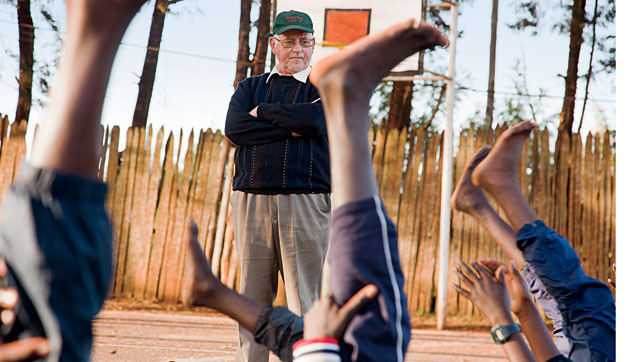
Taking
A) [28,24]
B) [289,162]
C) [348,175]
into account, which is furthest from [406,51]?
[28,24]

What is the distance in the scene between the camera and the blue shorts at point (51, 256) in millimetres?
1025

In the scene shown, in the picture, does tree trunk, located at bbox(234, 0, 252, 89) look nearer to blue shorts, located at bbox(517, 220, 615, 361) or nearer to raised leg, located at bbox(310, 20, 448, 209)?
blue shorts, located at bbox(517, 220, 615, 361)

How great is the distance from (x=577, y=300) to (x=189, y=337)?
3746 millimetres

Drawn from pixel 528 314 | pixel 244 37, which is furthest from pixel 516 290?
pixel 244 37

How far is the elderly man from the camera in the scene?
9.57ft

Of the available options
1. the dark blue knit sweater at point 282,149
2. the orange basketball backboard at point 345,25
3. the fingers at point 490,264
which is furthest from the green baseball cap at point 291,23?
the orange basketball backboard at point 345,25

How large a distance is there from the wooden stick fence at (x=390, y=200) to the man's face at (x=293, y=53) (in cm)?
364

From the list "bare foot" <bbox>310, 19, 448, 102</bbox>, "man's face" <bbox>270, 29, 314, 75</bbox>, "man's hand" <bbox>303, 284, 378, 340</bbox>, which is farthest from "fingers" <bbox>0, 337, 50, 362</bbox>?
"man's face" <bbox>270, 29, 314, 75</bbox>

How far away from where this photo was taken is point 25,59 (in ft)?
30.7

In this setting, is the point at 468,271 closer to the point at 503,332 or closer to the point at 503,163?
the point at 503,332

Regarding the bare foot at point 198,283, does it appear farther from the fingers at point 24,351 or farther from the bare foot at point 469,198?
the bare foot at point 469,198

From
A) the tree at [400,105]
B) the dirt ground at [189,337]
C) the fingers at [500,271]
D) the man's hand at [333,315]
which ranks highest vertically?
the tree at [400,105]

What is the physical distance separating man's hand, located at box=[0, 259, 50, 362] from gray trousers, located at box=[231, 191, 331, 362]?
1.89 m
